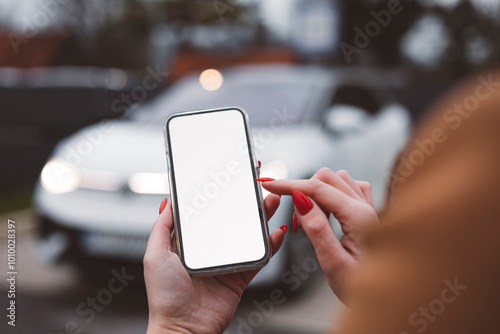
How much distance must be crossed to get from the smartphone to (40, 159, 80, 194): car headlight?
277 centimetres

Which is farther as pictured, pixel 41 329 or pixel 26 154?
pixel 26 154

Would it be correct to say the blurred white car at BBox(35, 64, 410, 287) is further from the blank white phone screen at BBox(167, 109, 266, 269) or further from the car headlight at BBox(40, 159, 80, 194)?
the blank white phone screen at BBox(167, 109, 266, 269)

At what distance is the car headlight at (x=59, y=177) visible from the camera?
13.0ft

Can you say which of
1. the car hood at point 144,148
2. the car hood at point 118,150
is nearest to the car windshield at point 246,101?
the car hood at point 144,148

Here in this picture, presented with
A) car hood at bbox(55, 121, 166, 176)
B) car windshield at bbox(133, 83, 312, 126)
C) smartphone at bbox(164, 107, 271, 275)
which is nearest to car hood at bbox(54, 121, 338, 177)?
car hood at bbox(55, 121, 166, 176)

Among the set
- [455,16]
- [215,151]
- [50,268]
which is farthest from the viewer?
[455,16]

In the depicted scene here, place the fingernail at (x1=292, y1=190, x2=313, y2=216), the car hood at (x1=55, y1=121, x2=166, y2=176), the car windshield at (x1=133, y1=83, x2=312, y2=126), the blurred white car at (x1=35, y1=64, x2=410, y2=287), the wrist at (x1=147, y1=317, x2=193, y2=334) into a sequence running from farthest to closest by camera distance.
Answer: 1. the car windshield at (x1=133, y1=83, x2=312, y2=126)
2. the car hood at (x1=55, y1=121, x2=166, y2=176)
3. the blurred white car at (x1=35, y1=64, x2=410, y2=287)
4. the wrist at (x1=147, y1=317, x2=193, y2=334)
5. the fingernail at (x1=292, y1=190, x2=313, y2=216)

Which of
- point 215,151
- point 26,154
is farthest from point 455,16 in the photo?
point 215,151

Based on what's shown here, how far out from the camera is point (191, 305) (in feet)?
4.18

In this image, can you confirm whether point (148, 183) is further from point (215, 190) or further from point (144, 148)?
point (215, 190)

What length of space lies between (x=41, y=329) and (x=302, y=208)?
3.06m

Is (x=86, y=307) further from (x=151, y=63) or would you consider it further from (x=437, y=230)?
(x=151, y=63)

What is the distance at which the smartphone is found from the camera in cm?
126

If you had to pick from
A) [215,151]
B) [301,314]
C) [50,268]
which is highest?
[215,151]
